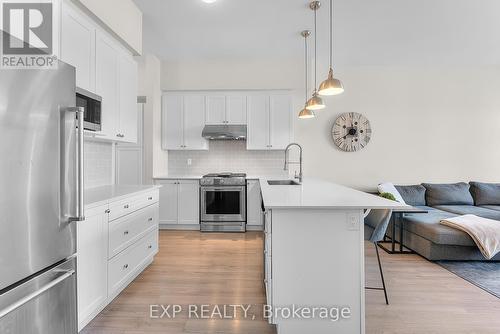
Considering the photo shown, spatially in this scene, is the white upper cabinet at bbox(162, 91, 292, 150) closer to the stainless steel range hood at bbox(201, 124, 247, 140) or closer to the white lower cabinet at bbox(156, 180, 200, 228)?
the stainless steel range hood at bbox(201, 124, 247, 140)

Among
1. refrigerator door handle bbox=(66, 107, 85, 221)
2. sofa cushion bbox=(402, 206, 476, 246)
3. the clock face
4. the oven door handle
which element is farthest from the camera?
the clock face

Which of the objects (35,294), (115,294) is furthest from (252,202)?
(35,294)

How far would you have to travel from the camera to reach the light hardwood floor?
1936mm

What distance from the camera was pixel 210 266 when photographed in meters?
3.02

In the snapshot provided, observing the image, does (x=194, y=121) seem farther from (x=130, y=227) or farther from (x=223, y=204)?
(x=130, y=227)

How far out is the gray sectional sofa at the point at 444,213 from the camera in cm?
310

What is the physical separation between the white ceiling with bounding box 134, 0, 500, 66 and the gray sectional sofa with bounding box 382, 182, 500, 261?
7.43 ft

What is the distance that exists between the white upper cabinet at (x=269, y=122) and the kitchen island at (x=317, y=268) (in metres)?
3.08

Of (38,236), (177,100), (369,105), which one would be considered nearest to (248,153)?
(177,100)

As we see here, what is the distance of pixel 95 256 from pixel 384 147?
15.9ft

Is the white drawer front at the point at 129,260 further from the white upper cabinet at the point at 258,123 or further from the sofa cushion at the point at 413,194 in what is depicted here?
the sofa cushion at the point at 413,194

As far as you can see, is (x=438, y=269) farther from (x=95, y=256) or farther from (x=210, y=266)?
(x=95, y=256)

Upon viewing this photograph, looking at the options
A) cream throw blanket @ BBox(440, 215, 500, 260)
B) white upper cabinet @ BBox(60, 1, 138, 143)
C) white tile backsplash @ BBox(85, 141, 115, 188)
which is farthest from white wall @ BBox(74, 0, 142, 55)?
cream throw blanket @ BBox(440, 215, 500, 260)

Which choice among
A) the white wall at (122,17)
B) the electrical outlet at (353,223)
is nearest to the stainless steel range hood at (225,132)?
the white wall at (122,17)
